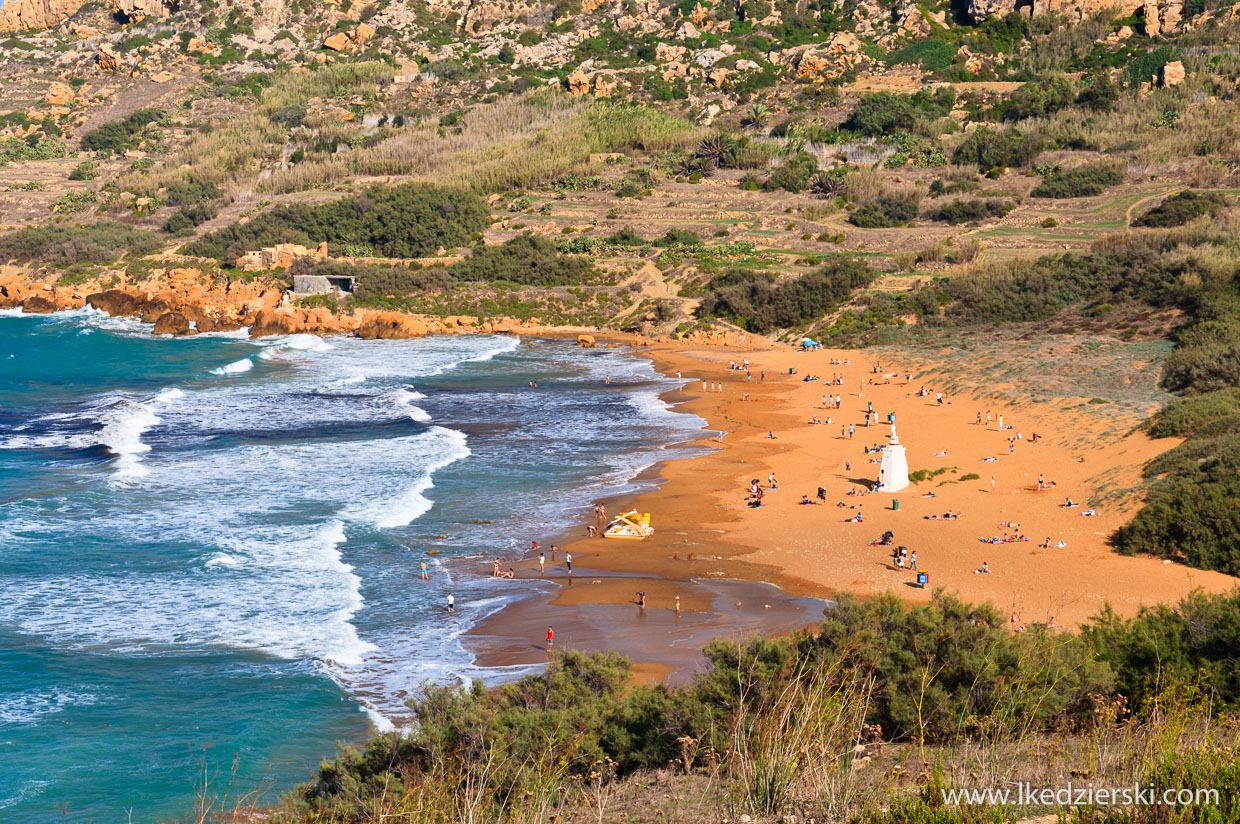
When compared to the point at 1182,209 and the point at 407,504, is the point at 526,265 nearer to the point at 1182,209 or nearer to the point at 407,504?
the point at 1182,209

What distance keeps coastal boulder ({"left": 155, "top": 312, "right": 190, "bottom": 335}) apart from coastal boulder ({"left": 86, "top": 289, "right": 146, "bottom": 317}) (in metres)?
7.25

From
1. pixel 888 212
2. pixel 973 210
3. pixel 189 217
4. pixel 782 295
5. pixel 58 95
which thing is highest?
pixel 58 95

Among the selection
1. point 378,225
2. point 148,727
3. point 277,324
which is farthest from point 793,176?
→ point 148,727

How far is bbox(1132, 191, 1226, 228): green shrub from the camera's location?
2618 inches

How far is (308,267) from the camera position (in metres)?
79.4

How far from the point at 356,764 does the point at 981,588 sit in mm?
15538

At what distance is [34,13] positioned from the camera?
148 metres

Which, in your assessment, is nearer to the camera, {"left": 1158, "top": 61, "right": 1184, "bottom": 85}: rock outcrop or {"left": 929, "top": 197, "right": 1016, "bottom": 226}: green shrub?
{"left": 929, "top": 197, "right": 1016, "bottom": 226}: green shrub

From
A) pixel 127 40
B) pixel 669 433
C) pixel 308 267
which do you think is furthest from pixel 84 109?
pixel 669 433

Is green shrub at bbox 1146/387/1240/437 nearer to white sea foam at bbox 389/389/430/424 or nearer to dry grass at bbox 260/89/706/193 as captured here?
white sea foam at bbox 389/389/430/424

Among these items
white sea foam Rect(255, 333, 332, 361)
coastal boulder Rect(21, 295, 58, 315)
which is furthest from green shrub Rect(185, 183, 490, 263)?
white sea foam Rect(255, 333, 332, 361)

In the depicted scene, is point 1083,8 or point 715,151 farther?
point 1083,8

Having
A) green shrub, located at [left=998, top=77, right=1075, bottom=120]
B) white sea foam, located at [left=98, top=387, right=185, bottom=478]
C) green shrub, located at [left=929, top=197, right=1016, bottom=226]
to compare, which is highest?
green shrub, located at [left=998, top=77, right=1075, bottom=120]

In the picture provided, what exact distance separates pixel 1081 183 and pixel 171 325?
64046 mm
